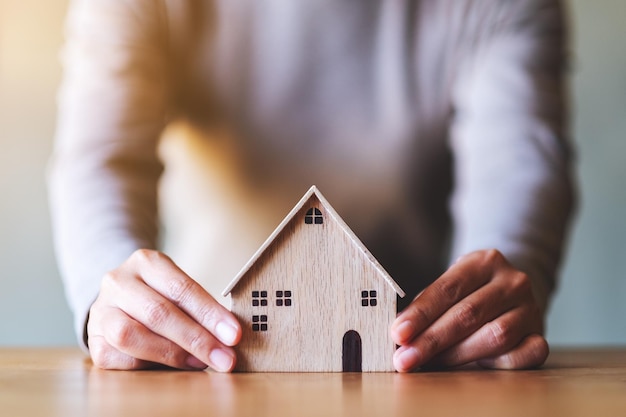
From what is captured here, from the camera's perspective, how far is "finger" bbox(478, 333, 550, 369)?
82 cm

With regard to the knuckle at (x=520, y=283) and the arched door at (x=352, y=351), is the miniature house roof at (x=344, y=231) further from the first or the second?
the knuckle at (x=520, y=283)

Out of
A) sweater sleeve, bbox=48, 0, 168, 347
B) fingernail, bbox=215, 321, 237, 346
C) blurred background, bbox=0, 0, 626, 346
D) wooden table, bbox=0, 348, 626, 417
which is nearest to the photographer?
wooden table, bbox=0, 348, 626, 417

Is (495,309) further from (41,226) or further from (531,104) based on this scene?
(41,226)

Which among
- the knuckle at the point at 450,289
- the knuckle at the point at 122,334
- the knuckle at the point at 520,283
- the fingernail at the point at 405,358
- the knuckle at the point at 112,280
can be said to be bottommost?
the fingernail at the point at 405,358

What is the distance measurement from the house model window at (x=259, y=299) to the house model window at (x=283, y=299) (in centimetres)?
1

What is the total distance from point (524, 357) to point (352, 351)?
0.23 metres

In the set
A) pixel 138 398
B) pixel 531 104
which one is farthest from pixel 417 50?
pixel 138 398

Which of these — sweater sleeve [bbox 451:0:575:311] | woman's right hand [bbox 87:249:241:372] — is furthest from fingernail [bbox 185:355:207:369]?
sweater sleeve [bbox 451:0:575:311]

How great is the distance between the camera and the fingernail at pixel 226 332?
717 millimetres

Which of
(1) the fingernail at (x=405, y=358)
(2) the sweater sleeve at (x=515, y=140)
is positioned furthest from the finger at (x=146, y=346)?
(2) the sweater sleeve at (x=515, y=140)

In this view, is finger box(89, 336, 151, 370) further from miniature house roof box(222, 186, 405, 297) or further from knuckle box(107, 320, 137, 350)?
miniature house roof box(222, 186, 405, 297)

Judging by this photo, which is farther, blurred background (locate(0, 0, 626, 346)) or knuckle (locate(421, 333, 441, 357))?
blurred background (locate(0, 0, 626, 346))

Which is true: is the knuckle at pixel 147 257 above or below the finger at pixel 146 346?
above

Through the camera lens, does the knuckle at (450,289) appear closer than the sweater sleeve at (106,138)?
Yes
